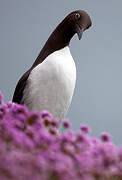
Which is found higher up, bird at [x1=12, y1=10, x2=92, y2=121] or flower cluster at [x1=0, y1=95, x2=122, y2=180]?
bird at [x1=12, y1=10, x2=92, y2=121]

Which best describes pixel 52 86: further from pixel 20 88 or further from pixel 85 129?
pixel 85 129

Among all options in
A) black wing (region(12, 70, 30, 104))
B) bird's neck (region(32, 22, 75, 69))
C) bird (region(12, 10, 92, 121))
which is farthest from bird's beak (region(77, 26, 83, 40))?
black wing (region(12, 70, 30, 104))

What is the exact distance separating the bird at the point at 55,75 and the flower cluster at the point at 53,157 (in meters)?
2.25

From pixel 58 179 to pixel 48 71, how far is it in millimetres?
2870

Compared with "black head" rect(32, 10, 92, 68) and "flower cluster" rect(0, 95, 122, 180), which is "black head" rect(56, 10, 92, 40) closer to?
"black head" rect(32, 10, 92, 68)

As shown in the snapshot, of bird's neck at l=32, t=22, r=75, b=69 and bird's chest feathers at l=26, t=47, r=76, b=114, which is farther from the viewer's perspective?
bird's neck at l=32, t=22, r=75, b=69

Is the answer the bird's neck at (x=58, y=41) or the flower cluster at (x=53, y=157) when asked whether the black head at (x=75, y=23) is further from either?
the flower cluster at (x=53, y=157)

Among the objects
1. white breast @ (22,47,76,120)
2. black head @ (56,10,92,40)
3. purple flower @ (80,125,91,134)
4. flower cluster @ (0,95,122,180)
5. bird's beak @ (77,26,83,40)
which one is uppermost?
black head @ (56,10,92,40)

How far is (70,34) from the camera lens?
A: 4.72 metres

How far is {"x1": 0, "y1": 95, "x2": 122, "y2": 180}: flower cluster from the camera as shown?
1339 millimetres

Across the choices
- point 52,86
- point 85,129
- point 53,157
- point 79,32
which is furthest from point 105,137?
Result: point 79,32

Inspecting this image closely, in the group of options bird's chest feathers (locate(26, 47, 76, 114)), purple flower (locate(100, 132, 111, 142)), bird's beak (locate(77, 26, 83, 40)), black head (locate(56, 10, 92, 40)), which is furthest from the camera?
black head (locate(56, 10, 92, 40))

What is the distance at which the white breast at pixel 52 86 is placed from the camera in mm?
4312

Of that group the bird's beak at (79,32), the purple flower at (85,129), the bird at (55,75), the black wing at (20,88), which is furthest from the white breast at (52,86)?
the purple flower at (85,129)
